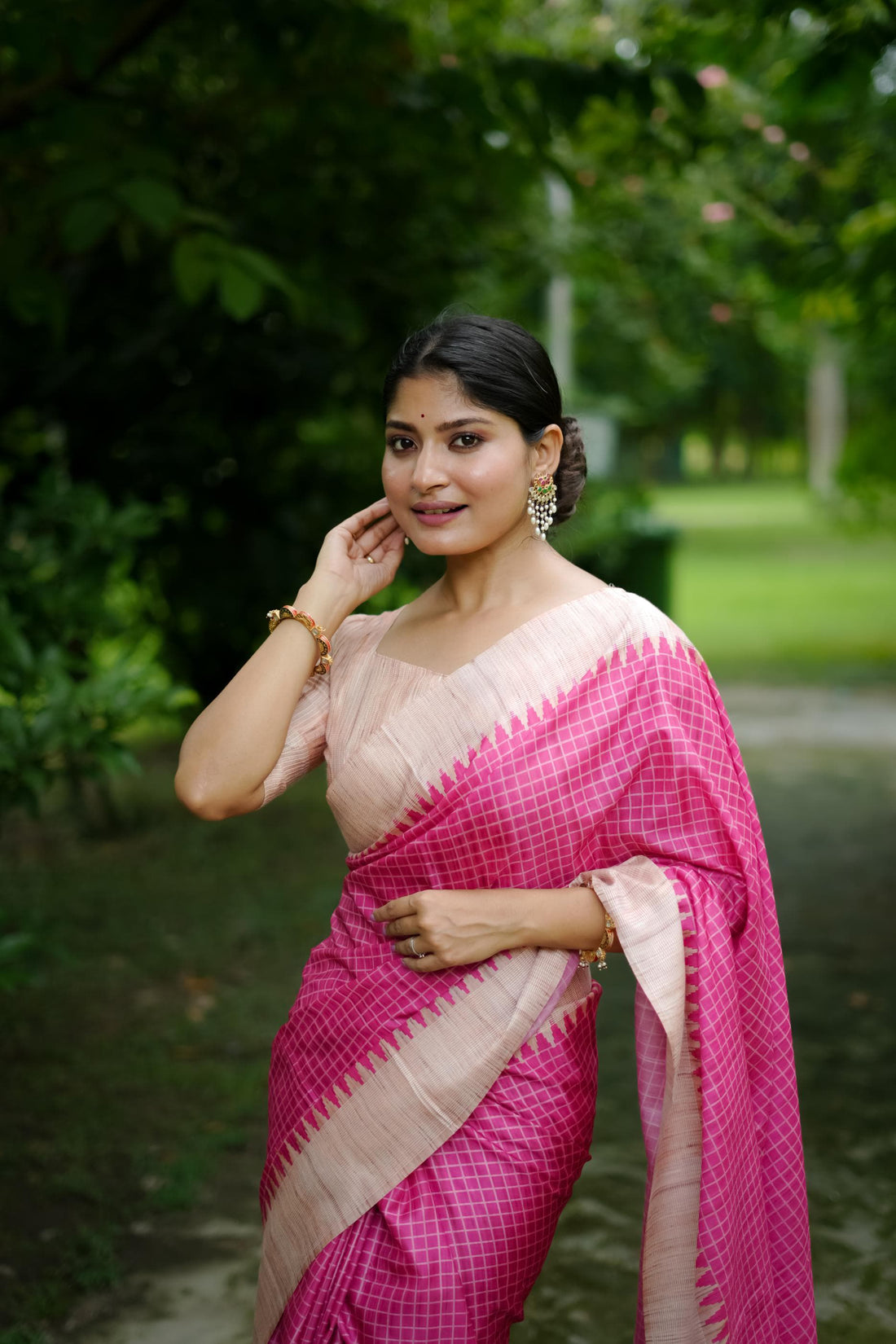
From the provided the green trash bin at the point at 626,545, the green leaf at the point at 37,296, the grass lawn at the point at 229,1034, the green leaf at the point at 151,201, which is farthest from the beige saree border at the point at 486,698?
the green trash bin at the point at 626,545

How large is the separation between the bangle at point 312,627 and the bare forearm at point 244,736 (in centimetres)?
4

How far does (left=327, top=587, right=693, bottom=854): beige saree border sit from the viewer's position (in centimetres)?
211

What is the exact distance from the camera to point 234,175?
20.3 ft

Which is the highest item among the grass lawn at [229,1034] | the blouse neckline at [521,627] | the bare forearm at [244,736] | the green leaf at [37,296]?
the green leaf at [37,296]

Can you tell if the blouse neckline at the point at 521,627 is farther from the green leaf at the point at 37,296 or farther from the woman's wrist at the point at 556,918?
the green leaf at the point at 37,296

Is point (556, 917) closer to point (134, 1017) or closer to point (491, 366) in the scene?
point (491, 366)

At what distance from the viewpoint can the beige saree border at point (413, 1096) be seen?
2.06 m

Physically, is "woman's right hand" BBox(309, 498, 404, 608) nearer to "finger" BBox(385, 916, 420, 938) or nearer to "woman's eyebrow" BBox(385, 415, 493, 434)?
"woman's eyebrow" BBox(385, 415, 493, 434)

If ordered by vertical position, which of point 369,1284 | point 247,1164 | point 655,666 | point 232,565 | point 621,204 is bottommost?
point 247,1164

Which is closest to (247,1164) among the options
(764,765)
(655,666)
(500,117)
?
(655,666)

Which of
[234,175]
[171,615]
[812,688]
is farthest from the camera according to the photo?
[812,688]

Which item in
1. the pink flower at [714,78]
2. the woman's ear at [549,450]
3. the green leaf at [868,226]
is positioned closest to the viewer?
the woman's ear at [549,450]

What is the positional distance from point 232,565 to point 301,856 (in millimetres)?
1418

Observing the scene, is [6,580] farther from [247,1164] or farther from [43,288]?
[247,1164]
